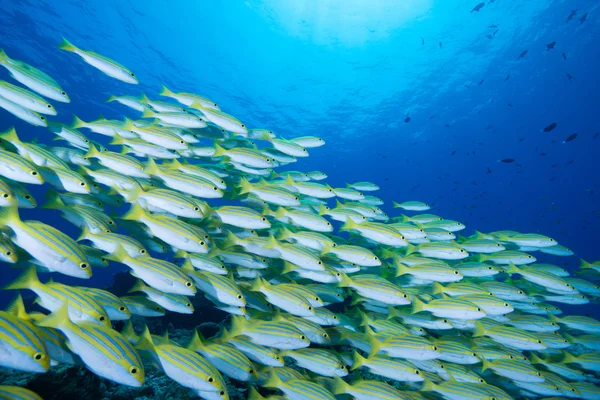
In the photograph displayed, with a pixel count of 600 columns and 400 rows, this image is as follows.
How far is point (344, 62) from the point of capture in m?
33.6

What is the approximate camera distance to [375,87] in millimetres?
36000

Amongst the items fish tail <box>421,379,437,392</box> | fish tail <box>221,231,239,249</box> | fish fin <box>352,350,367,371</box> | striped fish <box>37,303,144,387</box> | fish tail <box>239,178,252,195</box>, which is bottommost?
striped fish <box>37,303,144,387</box>

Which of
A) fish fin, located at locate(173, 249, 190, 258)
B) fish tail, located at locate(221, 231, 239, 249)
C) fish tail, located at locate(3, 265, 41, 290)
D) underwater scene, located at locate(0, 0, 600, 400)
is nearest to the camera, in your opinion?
fish tail, located at locate(3, 265, 41, 290)

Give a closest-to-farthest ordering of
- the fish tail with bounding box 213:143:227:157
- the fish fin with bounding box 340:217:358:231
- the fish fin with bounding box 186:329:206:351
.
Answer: the fish fin with bounding box 186:329:206:351 < the fish fin with bounding box 340:217:358:231 < the fish tail with bounding box 213:143:227:157

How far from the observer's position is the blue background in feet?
79.2

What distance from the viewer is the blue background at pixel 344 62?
24.1 metres

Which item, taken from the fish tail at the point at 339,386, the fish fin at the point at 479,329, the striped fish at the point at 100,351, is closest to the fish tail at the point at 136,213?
the striped fish at the point at 100,351

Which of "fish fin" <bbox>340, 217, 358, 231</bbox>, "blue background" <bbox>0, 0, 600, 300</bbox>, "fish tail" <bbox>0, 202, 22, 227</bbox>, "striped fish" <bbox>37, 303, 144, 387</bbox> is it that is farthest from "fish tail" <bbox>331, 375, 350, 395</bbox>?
"blue background" <bbox>0, 0, 600, 300</bbox>

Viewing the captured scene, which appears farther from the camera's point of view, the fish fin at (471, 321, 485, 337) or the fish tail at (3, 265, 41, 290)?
the fish fin at (471, 321, 485, 337)

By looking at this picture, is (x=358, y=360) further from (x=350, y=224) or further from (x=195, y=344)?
(x=350, y=224)

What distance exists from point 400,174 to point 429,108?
101 ft

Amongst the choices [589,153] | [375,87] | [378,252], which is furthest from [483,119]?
[378,252]

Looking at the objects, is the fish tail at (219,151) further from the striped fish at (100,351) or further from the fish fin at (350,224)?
the striped fish at (100,351)

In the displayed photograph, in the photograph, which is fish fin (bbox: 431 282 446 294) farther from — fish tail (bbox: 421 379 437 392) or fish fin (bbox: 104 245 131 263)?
fish fin (bbox: 104 245 131 263)
